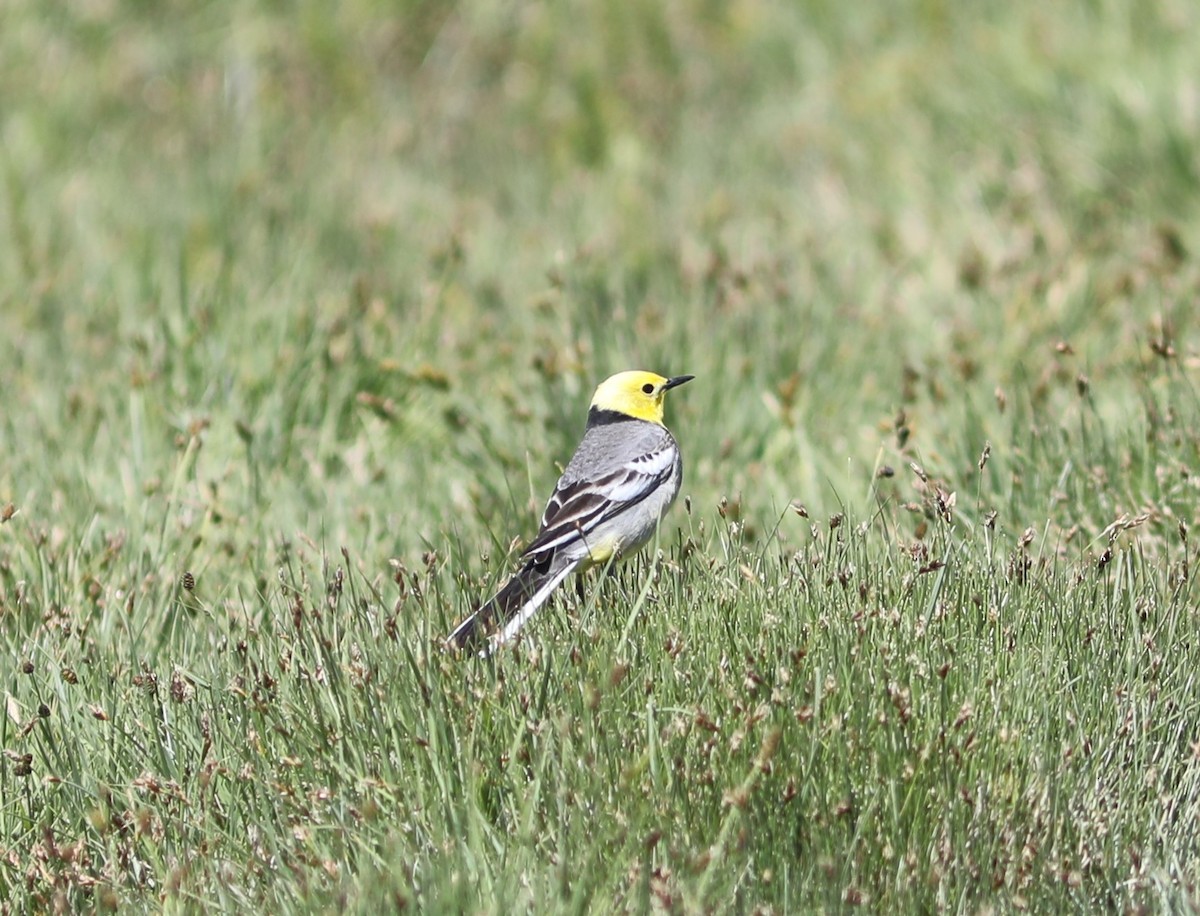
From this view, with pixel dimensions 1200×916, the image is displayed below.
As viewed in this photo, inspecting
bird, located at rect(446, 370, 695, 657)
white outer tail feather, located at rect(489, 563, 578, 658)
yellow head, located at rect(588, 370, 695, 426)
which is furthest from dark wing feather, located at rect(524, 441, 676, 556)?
yellow head, located at rect(588, 370, 695, 426)

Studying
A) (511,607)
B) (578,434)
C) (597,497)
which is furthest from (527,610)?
(578,434)

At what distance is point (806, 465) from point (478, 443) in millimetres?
1327

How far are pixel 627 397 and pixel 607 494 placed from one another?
0.80 metres

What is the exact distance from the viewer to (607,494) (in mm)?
5039

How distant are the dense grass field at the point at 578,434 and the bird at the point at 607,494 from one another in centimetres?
14

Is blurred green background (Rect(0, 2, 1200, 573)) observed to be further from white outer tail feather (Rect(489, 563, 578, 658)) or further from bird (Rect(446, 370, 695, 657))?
white outer tail feather (Rect(489, 563, 578, 658))

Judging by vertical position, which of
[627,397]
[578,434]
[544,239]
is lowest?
[578,434]

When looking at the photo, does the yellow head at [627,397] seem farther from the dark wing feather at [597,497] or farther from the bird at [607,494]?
the dark wing feather at [597,497]

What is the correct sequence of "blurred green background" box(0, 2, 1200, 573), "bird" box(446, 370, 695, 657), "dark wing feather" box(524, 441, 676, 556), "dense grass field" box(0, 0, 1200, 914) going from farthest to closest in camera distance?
"blurred green background" box(0, 2, 1200, 573) < "dark wing feather" box(524, 441, 676, 556) < "bird" box(446, 370, 695, 657) < "dense grass field" box(0, 0, 1200, 914)

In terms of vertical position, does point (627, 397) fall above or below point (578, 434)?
above

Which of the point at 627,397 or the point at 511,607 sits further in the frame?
the point at 627,397

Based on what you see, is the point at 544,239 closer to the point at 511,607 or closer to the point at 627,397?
the point at 627,397

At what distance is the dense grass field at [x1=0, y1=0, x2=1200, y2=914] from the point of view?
131 inches

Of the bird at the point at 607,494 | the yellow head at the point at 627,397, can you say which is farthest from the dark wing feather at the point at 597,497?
the yellow head at the point at 627,397
